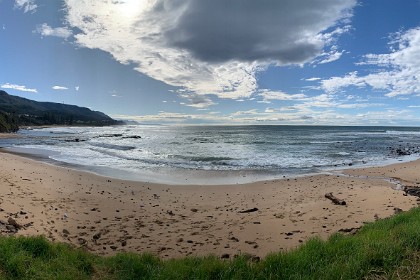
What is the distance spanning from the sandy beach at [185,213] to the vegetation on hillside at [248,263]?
1529mm

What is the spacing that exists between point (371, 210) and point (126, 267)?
28.0ft

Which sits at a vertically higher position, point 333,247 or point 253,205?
point 333,247

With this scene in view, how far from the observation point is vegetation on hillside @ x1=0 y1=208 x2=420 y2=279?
188 inches

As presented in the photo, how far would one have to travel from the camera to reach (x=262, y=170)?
23328 mm

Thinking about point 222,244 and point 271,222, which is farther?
point 271,222

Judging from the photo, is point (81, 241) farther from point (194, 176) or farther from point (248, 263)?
point (194, 176)

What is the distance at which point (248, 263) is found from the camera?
5.69 metres

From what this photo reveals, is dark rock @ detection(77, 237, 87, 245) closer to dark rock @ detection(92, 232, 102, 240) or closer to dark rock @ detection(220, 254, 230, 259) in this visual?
→ dark rock @ detection(92, 232, 102, 240)

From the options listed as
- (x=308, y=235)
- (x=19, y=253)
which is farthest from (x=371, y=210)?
(x=19, y=253)

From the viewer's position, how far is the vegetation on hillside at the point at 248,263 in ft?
15.7

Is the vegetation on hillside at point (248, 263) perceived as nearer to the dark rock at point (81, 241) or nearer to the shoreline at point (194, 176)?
the dark rock at point (81, 241)

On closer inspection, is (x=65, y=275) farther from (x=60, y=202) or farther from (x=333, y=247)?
(x=60, y=202)

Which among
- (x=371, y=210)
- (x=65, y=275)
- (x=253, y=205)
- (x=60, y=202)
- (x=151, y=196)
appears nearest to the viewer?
(x=65, y=275)

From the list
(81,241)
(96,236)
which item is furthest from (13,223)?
(96,236)
